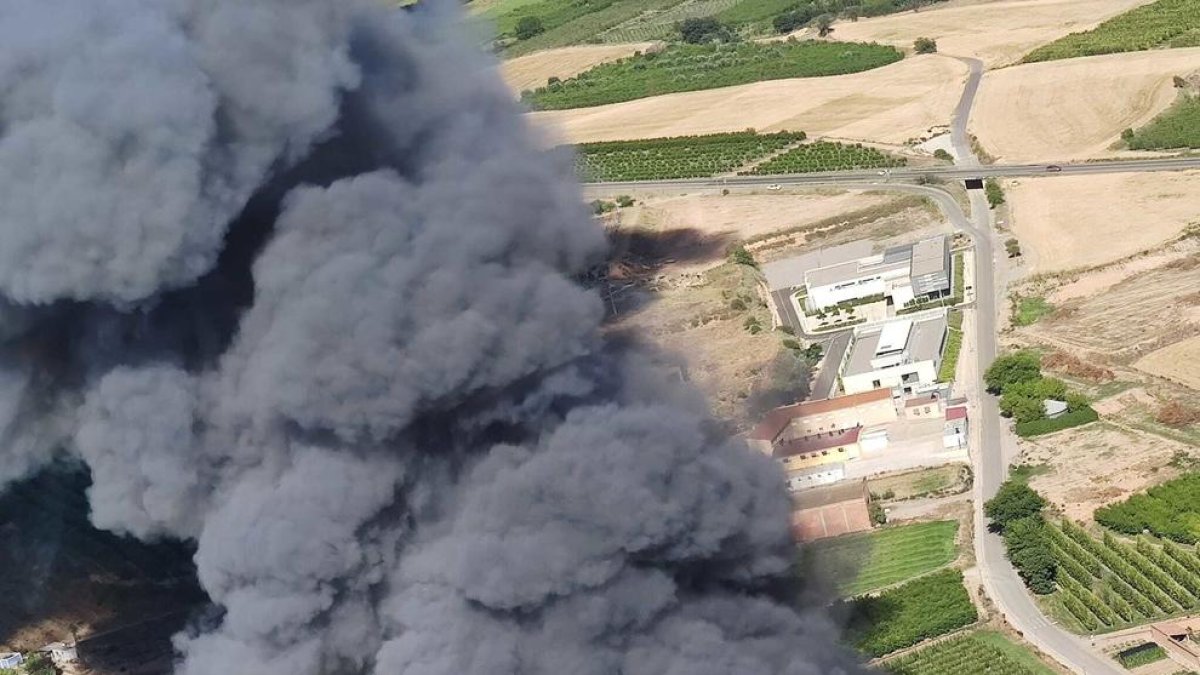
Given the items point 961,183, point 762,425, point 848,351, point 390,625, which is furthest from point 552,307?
point 961,183

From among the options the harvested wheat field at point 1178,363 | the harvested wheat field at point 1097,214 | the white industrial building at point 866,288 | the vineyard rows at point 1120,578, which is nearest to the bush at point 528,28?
the harvested wheat field at point 1097,214

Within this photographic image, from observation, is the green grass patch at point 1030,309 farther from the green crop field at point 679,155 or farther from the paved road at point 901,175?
the green crop field at point 679,155

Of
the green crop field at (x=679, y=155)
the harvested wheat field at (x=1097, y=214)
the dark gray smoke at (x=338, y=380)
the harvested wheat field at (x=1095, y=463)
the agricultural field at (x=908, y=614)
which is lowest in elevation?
the harvested wheat field at (x=1097, y=214)

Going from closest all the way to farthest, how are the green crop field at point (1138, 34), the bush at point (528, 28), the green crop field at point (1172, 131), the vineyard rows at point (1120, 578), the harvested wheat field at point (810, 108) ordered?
the vineyard rows at point (1120, 578), the green crop field at point (1172, 131), the harvested wheat field at point (810, 108), the green crop field at point (1138, 34), the bush at point (528, 28)

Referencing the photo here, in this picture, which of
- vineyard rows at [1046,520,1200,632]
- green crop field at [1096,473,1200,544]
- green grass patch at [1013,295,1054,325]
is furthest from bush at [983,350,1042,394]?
vineyard rows at [1046,520,1200,632]

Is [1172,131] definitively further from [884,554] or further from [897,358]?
[884,554]

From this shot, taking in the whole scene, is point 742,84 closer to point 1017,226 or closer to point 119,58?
point 1017,226
